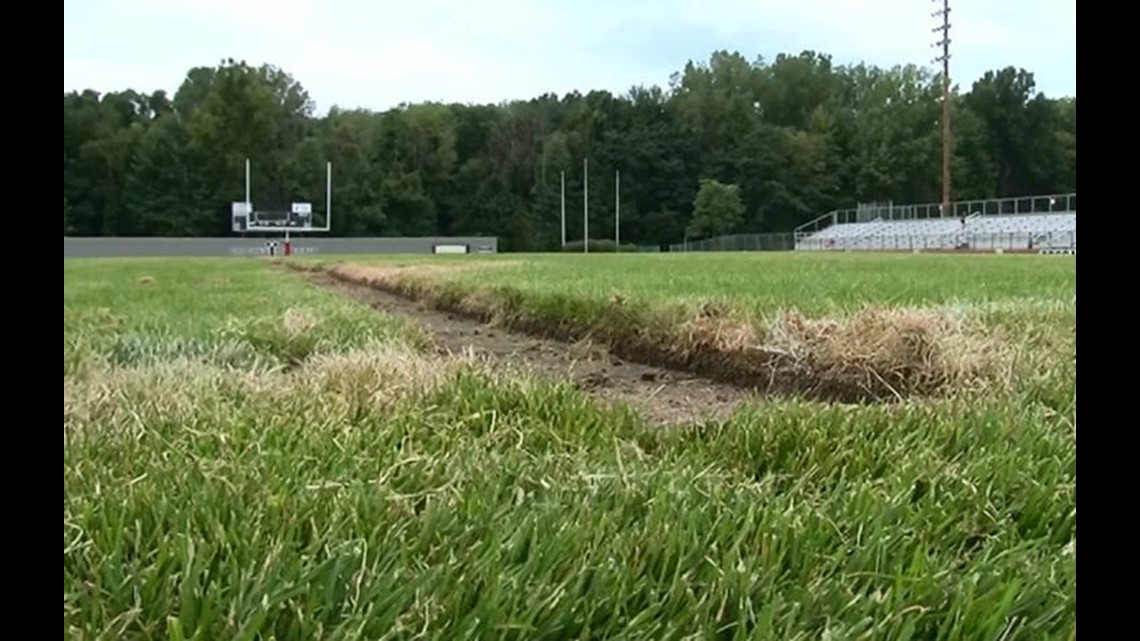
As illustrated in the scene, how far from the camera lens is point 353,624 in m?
0.85

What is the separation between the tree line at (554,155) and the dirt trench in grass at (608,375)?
170 ft

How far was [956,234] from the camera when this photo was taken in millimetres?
39219

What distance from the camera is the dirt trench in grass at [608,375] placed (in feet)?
8.04

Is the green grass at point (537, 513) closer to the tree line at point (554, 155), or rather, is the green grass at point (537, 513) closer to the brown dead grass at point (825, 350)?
the brown dead grass at point (825, 350)

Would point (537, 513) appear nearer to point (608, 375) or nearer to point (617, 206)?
point (608, 375)

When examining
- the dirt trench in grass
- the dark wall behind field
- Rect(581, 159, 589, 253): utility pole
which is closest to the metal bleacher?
Rect(581, 159, 589, 253): utility pole

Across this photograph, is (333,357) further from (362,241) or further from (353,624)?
(362,241)

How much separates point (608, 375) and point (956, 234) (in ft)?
131

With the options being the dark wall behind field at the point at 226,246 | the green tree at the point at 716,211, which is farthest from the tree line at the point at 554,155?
the dark wall behind field at the point at 226,246

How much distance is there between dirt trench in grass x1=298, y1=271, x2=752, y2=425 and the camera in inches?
Answer: 96.4

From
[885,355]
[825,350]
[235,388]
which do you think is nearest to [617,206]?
[825,350]

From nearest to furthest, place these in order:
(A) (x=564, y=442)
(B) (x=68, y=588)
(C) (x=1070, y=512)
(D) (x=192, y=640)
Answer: (D) (x=192, y=640) → (B) (x=68, y=588) → (C) (x=1070, y=512) → (A) (x=564, y=442)
